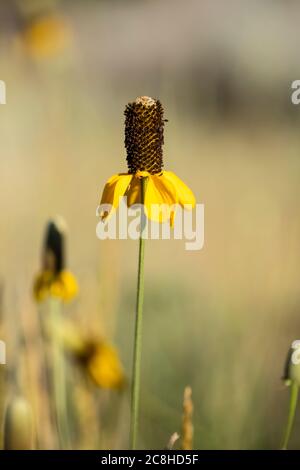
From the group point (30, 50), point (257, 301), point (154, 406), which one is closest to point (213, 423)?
point (154, 406)

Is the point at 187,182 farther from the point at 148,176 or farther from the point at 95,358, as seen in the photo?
the point at 148,176

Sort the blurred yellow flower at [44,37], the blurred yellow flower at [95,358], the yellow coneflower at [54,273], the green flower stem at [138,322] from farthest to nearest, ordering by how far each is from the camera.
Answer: the blurred yellow flower at [44,37] < the blurred yellow flower at [95,358] < the yellow coneflower at [54,273] < the green flower stem at [138,322]

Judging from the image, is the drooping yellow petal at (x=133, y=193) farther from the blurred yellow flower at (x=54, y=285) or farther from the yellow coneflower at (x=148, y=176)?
the blurred yellow flower at (x=54, y=285)

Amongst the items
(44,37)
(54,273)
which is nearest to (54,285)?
(54,273)

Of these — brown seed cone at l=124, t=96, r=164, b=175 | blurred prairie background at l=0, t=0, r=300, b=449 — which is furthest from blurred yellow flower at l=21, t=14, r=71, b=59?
brown seed cone at l=124, t=96, r=164, b=175

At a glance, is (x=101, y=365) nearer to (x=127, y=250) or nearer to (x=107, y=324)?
(x=107, y=324)

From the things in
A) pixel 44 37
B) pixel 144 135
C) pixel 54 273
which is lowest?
pixel 54 273

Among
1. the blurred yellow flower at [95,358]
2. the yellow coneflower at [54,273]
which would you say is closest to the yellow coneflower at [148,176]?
the yellow coneflower at [54,273]
